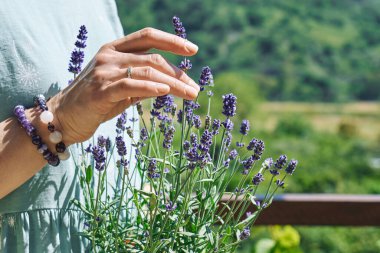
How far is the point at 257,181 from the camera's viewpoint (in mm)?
777

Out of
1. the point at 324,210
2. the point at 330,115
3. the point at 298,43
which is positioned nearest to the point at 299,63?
the point at 298,43

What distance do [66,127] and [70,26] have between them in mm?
247

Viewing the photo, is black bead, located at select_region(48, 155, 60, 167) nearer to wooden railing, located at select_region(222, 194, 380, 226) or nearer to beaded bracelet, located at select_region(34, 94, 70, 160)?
beaded bracelet, located at select_region(34, 94, 70, 160)

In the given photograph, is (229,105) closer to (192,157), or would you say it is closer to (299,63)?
(192,157)

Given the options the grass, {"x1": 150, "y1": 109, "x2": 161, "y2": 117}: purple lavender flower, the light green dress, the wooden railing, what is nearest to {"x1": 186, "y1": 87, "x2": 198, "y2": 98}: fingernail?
{"x1": 150, "y1": 109, "x2": 161, "y2": 117}: purple lavender flower

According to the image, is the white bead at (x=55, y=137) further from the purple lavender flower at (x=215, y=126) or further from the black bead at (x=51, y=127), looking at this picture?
the purple lavender flower at (x=215, y=126)

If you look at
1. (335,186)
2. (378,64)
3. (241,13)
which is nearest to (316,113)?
(378,64)

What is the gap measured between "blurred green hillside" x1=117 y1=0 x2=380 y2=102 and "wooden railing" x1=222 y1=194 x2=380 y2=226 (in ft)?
118

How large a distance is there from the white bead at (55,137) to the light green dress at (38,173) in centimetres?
10

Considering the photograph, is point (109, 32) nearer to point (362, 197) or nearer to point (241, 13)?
point (362, 197)

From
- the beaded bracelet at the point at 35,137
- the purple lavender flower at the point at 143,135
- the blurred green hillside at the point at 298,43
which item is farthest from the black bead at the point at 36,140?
the blurred green hillside at the point at 298,43

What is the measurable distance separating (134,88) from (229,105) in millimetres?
150

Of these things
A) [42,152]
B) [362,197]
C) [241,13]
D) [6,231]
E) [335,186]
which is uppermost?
[42,152]

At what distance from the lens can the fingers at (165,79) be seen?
651 mm
